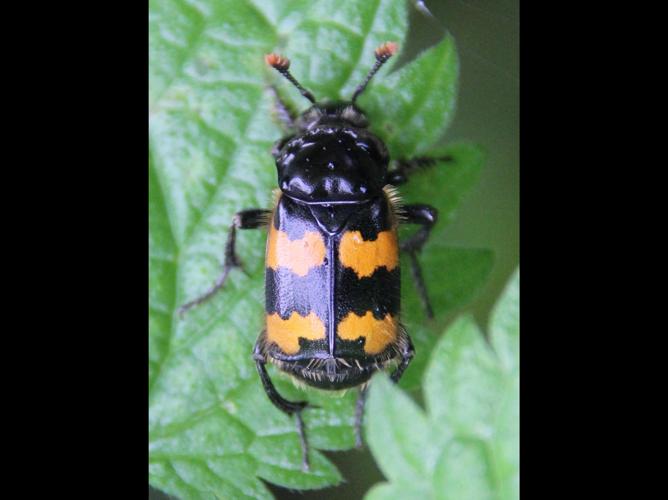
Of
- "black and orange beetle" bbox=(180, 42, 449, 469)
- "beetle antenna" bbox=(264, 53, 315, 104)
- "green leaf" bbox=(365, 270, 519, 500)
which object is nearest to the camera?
"green leaf" bbox=(365, 270, 519, 500)

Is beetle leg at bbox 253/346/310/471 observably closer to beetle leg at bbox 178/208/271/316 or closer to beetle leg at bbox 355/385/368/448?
beetle leg at bbox 355/385/368/448

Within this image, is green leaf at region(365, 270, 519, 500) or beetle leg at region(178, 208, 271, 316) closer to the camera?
green leaf at region(365, 270, 519, 500)

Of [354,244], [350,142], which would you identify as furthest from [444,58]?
[354,244]

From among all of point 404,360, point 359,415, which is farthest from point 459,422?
point 359,415

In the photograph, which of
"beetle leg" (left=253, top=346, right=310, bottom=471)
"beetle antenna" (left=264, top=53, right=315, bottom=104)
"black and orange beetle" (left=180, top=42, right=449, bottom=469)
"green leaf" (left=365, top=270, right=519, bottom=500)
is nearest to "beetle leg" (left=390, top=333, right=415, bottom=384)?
"black and orange beetle" (left=180, top=42, right=449, bottom=469)

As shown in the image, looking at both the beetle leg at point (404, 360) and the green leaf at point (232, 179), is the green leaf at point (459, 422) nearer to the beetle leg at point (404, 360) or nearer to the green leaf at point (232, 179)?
the beetle leg at point (404, 360)

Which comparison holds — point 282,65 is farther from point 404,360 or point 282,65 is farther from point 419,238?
point 404,360
